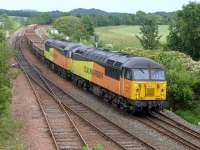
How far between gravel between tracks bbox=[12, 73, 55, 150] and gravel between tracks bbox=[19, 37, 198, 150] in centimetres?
→ 336

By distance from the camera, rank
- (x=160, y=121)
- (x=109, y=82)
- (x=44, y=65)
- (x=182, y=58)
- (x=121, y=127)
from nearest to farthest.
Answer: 1. (x=121, y=127)
2. (x=160, y=121)
3. (x=109, y=82)
4. (x=182, y=58)
5. (x=44, y=65)

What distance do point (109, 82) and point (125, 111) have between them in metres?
2.19

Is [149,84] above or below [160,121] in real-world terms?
above

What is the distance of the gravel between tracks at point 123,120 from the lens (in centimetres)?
2288

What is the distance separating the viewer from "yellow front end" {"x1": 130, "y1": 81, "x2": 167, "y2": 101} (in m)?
28.3

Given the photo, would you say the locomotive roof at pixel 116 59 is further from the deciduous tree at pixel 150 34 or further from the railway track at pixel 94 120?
the deciduous tree at pixel 150 34

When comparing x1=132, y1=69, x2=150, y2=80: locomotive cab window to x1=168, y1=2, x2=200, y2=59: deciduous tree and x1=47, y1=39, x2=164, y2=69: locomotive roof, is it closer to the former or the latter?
x1=47, y1=39, x2=164, y2=69: locomotive roof

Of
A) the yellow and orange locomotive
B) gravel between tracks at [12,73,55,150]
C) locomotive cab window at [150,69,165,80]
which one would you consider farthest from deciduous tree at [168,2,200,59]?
locomotive cab window at [150,69,165,80]

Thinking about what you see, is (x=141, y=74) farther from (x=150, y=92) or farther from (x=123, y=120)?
(x=123, y=120)

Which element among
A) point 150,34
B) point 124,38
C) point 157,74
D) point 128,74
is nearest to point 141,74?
point 128,74

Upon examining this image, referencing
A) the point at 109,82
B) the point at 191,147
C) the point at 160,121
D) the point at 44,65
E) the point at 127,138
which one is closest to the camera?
the point at 191,147

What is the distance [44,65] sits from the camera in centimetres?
6088

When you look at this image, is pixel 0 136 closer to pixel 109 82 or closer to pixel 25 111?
pixel 25 111

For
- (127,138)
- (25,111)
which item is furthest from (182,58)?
(127,138)
